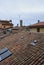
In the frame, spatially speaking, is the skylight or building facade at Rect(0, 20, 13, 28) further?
building facade at Rect(0, 20, 13, 28)

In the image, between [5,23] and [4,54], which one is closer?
[4,54]

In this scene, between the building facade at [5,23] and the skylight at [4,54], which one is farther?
the building facade at [5,23]

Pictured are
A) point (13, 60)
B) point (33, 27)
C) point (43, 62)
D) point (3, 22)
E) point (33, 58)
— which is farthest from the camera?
point (3, 22)

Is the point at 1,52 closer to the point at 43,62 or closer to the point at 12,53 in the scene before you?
the point at 12,53

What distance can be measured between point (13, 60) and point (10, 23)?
126 ft

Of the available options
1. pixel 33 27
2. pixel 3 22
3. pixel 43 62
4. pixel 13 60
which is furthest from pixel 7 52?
pixel 3 22

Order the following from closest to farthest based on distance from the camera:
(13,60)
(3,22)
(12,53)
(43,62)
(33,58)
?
(43,62) → (33,58) → (13,60) → (12,53) → (3,22)

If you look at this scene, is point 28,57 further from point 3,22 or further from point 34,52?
point 3,22

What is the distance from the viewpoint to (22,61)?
12125 millimetres

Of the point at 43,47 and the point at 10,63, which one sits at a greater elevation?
the point at 43,47

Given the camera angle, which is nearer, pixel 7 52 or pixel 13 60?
pixel 13 60

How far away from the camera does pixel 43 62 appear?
10703mm

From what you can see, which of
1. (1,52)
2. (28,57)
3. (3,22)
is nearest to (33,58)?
(28,57)

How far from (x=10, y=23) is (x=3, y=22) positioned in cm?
254
